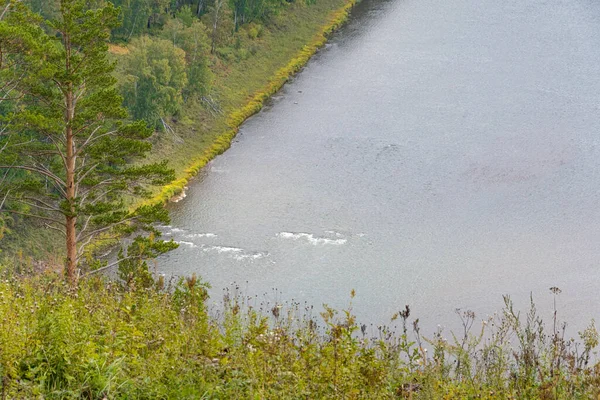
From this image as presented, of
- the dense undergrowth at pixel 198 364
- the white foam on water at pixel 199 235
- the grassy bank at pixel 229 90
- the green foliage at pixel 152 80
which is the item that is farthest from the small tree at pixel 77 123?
the green foliage at pixel 152 80

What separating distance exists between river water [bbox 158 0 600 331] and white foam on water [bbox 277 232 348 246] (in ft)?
0.36

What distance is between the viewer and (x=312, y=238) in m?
51.1

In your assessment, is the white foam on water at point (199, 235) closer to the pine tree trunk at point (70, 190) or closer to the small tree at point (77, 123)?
the small tree at point (77, 123)

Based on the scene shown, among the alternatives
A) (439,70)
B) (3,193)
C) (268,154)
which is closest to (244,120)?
(268,154)

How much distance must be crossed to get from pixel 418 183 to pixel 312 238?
11153mm

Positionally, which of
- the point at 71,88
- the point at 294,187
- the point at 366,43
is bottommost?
the point at 294,187

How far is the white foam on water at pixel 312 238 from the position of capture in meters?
50.7

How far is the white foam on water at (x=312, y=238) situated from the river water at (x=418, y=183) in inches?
4.3

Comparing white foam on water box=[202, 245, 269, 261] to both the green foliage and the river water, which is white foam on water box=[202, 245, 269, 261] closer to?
the river water

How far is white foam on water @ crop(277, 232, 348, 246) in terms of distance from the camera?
50.7 metres

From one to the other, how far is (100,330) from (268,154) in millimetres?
53018

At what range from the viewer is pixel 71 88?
3144 cm

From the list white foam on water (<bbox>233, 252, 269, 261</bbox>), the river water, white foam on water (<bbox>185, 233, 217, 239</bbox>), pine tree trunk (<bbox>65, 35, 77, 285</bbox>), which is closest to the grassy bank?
the river water

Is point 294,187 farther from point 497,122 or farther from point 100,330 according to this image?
point 100,330
